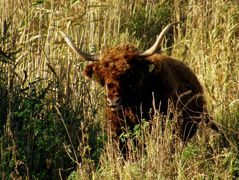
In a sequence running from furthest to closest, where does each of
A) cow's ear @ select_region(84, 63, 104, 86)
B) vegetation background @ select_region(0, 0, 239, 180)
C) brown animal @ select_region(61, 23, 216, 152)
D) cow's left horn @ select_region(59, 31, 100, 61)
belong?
cow's left horn @ select_region(59, 31, 100, 61) < cow's ear @ select_region(84, 63, 104, 86) < brown animal @ select_region(61, 23, 216, 152) < vegetation background @ select_region(0, 0, 239, 180)

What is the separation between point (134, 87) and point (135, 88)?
0.02 m

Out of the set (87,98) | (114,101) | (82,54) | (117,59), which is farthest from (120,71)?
(82,54)

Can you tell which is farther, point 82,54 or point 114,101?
point 82,54

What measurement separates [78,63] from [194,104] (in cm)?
135

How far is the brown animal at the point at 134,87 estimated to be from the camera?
998cm

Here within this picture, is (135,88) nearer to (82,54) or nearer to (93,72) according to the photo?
(93,72)

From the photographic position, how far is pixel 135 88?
33.2 feet

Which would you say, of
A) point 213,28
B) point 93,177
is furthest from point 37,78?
point 213,28

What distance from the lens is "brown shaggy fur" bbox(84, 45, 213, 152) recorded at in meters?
10.0

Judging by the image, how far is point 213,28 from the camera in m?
14.0

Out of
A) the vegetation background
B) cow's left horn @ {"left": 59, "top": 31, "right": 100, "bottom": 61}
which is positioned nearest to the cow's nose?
the vegetation background

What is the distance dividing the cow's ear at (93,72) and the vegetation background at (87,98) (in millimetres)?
118

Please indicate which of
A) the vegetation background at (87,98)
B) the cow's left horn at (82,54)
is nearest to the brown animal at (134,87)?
the cow's left horn at (82,54)

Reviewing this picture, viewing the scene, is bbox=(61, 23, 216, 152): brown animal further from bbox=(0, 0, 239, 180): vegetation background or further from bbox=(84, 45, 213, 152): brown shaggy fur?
bbox=(0, 0, 239, 180): vegetation background
